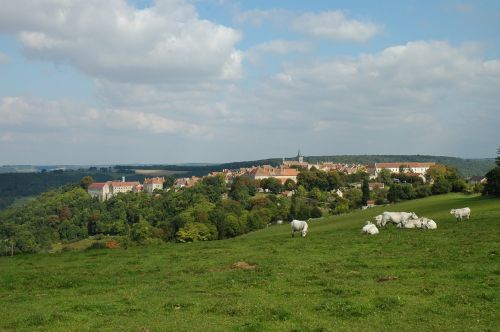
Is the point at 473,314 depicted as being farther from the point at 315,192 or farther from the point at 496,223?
the point at 315,192

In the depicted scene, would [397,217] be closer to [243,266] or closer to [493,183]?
[243,266]

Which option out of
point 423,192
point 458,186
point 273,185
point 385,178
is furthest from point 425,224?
point 385,178

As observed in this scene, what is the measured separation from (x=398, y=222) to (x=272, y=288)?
70.9 ft

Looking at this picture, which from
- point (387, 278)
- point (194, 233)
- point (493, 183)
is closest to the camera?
point (387, 278)

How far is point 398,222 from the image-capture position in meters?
36.5

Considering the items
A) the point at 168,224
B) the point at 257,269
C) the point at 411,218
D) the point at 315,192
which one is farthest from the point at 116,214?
the point at 257,269

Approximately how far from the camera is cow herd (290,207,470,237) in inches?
1302

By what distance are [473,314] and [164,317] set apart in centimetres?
835

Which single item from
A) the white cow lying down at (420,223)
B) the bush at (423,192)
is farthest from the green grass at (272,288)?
the bush at (423,192)

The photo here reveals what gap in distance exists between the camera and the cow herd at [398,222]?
1302 inches

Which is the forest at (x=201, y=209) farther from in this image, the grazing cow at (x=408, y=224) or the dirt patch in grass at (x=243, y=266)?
the dirt patch in grass at (x=243, y=266)

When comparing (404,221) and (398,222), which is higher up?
(404,221)

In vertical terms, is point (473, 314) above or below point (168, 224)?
above

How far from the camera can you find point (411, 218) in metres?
35.8
